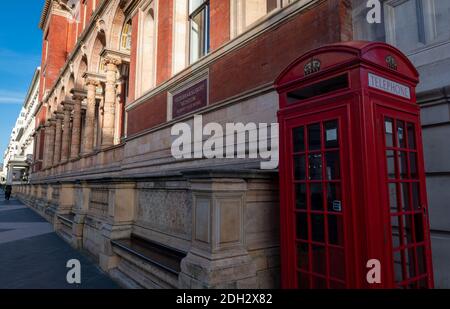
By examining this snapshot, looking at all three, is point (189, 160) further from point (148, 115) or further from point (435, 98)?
point (435, 98)

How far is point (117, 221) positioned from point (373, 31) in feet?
18.2

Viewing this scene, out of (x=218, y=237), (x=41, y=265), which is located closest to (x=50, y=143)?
(x=41, y=265)

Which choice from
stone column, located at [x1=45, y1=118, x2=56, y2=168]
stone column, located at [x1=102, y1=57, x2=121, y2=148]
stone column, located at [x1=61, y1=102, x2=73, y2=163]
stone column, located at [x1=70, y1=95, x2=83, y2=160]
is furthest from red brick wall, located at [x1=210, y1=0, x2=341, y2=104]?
stone column, located at [x1=45, y1=118, x2=56, y2=168]

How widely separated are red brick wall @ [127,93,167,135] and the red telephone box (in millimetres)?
7359

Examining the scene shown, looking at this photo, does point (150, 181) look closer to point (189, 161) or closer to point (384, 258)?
point (189, 161)

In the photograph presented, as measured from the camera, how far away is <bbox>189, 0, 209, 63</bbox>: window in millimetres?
9242

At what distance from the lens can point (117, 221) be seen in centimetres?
611

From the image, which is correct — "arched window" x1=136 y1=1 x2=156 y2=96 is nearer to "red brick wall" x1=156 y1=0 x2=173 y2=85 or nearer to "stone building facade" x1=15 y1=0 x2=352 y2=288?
"stone building facade" x1=15 y1=0 x2=352 y2=288

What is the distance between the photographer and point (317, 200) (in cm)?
291

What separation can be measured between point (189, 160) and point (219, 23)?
11.6 feet

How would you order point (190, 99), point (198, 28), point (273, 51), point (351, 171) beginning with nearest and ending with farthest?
1. point (351, 171)
2. point (273, 51)
3. point (190, 99)
4. point (198, 28)

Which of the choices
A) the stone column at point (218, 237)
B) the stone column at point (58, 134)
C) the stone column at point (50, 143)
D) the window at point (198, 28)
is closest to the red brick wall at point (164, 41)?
the window at point (198, 28)

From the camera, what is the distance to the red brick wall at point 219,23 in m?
7.38

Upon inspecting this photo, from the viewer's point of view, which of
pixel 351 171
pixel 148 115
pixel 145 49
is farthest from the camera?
pixel 145 49
